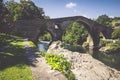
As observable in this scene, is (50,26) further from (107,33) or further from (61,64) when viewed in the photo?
(61,64)

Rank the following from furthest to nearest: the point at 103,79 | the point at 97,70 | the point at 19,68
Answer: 1. the point at 97,70
2. the point at 103,79
3. the point at 19,68

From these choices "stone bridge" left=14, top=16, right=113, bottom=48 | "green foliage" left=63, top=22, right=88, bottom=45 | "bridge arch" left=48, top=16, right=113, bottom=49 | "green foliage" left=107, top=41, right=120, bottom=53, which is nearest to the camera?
"stone bridge" left=14, top=16, right=113, bottom=48

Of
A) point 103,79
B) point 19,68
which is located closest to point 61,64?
point 19,68

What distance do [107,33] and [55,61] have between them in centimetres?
7926

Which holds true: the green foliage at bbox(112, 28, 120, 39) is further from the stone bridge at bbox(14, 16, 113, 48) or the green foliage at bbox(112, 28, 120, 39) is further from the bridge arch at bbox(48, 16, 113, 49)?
the stone bridge at bbox(14, 16, 113, 48)

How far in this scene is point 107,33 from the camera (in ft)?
319

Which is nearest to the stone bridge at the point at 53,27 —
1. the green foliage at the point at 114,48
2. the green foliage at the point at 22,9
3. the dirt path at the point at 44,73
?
the green foliage at the point at 22,9

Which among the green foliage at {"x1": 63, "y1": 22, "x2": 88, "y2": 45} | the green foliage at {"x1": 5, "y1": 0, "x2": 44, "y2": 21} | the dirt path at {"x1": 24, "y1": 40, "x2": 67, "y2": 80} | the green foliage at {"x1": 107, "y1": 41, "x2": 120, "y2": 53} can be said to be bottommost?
the green foliage at {"x1": 107, "y1": 41, "x2": 120, "y2": 53}

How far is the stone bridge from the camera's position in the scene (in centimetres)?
6450

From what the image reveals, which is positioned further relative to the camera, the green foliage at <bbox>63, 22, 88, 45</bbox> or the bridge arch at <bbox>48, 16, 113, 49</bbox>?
the green foliage at <bbox>63, 22, 88, 45</bbox>

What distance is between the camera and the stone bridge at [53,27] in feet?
212

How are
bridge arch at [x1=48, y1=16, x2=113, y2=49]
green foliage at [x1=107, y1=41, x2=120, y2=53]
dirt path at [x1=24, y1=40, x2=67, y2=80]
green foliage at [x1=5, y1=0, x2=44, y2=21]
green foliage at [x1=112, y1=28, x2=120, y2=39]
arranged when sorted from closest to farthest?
dirt path at [x1=24, y1=40, x2=67, y2=80]
green foliage at [x1=107, y1=41, x2=120, y2=53]
green foliage at [x1=5, y1=0, x2=44, y2=21]
bridge arch at [x1=48, y1=16, x2=113, y2=49]
green foliage at [x1=112, y1=28, x2=120, y2=39]

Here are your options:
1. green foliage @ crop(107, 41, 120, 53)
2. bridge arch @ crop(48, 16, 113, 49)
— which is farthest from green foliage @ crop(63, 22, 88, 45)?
green foliage @ crop(107, 41, 120, 53)

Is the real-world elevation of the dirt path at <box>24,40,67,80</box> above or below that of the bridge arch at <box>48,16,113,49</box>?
below
